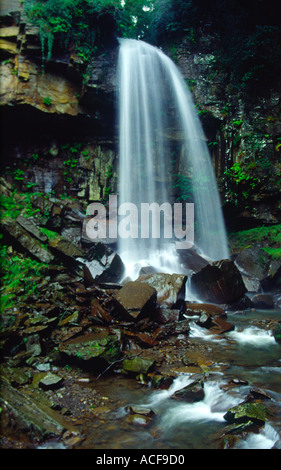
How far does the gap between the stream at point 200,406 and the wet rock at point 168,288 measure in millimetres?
1483

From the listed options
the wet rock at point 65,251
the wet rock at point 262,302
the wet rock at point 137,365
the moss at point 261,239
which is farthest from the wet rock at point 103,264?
the moss at point 261,239

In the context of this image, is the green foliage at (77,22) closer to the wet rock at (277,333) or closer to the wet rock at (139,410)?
the wet rock at (277,333)

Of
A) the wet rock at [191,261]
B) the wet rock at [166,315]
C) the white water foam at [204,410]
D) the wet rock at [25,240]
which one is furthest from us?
the wet rock at [191,261]

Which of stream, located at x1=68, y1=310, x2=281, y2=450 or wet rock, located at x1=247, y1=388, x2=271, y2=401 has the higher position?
wet rock, located at x1=247, y1=388, x2=271, y2=401

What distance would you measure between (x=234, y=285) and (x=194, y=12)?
13816 mm

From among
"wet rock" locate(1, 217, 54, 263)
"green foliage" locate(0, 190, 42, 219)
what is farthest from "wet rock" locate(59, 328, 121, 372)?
"green foliage" locate(0, 190, 42, 219)

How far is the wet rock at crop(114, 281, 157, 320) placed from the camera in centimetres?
558

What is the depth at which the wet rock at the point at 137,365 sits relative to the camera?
13.5 ft

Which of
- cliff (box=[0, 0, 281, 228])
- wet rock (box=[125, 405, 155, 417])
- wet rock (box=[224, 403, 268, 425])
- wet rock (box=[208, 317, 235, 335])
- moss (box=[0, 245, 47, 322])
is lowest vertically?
wet rock (box=[208, 317, 235, 335])

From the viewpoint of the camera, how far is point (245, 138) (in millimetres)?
12125

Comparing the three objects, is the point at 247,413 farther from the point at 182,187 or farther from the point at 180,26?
the point at 180,26

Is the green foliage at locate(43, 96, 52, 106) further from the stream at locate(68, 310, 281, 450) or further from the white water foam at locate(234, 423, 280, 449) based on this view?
the white water foam at locate(234, 423, 280, 449)

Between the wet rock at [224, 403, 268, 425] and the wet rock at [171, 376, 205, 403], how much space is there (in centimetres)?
50
